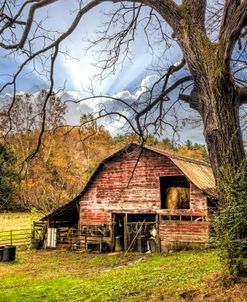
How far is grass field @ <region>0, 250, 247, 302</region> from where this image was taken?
5316 millimetres

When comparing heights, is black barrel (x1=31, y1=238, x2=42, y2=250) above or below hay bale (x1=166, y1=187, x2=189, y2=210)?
below

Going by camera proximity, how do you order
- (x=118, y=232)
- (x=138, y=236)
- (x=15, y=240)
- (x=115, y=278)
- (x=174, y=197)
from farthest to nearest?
(x=15, y=240) < (x=118, y=232) < (x=138, y=236) < (x=174, y=197) < (x=115, y=278)

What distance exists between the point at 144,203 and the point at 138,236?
1.99m

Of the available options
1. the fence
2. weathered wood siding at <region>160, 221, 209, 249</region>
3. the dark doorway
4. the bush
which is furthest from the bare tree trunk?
the fence

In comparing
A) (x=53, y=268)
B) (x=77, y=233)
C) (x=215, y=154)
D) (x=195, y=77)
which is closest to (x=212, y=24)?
(x=195, y=77)

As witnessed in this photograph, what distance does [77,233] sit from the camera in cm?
2328

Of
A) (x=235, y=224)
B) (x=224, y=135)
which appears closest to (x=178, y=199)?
(x=235, y=224)

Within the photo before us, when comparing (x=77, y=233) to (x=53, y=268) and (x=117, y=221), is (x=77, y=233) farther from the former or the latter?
(x=53, y=268)

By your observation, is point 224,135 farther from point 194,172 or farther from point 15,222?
point 15,222

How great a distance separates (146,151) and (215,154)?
1632 centimetres

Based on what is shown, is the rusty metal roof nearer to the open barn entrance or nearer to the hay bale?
the hay bale

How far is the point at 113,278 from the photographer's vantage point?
433 inches

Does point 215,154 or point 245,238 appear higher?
point 215,154

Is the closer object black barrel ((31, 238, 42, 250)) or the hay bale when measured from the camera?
the hay bale
